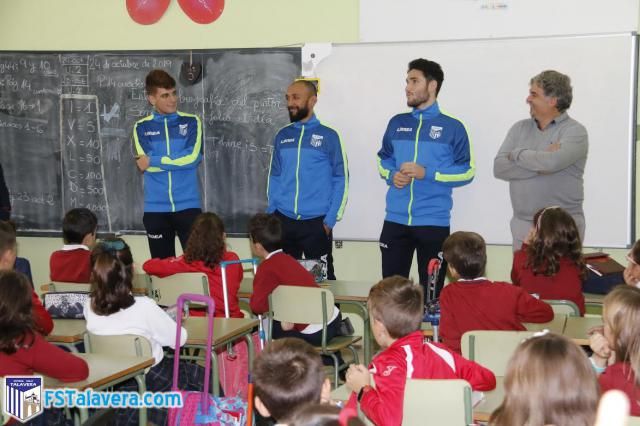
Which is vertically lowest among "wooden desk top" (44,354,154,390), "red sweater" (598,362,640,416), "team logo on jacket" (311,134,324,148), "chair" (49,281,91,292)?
"wooden desk top" (44,354,154,390)

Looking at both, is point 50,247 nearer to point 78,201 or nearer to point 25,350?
point 78,201

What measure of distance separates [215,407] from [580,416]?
1609 mm

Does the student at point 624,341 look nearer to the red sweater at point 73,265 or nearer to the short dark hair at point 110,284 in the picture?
the short dark hair at point 110,284

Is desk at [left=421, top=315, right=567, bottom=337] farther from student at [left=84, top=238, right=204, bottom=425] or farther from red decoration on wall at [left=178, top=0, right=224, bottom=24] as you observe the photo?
red decoration on wall at [left=178, top=0, right=224, bottom=24]

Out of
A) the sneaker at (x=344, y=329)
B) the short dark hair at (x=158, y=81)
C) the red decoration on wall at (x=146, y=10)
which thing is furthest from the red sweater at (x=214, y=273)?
the red decoration on wall at (x=146, y=10)

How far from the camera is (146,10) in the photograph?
639cm

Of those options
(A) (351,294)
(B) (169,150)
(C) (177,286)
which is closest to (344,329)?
(A) (351,294)

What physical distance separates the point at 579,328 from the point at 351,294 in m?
1.41

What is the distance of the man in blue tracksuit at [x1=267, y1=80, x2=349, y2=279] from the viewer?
5.46 m

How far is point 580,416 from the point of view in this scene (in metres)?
1.81

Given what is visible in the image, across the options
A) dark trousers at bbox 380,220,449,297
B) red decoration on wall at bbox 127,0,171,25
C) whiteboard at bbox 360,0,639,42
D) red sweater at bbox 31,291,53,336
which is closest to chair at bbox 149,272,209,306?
red sweater at bbox 31,291,53,336

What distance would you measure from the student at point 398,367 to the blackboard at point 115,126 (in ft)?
11.3

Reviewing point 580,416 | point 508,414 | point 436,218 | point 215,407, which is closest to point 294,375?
point 508,414

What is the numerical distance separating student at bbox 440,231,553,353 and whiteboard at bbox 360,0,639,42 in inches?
97.4
